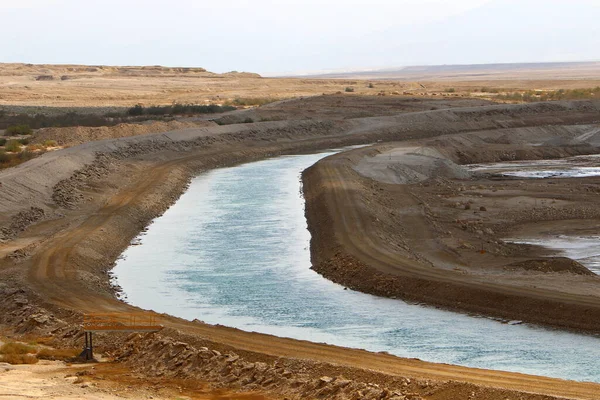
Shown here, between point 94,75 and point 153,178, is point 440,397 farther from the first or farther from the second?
point 94,75

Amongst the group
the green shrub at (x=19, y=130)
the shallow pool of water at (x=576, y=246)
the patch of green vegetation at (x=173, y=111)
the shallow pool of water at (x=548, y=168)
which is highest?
the green shrub at (x=19, y=130)

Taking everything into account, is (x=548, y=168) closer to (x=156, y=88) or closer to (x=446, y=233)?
(x=446, y=233)

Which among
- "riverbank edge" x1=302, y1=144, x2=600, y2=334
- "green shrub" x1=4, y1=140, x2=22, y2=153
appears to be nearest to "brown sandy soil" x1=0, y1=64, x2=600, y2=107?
"green shrub" x1=4, y1=140, x2=22, y2=153

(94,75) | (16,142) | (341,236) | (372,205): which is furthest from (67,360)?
(94,75)

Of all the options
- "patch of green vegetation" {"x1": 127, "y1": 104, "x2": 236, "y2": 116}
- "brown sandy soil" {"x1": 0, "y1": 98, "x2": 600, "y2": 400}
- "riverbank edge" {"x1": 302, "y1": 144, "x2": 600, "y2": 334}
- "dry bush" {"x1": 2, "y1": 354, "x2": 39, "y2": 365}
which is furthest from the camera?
"patch of green vegetation" {"x1": 127, "y1": 104, "x2": 236, "y2": 116}

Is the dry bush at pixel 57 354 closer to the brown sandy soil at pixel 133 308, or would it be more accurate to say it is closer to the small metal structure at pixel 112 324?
the small metal structure at pixel 112 324

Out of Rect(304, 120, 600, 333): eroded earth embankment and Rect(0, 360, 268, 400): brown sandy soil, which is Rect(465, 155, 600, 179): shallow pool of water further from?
Rect(0, 360, 268, 400): brown sandy soil

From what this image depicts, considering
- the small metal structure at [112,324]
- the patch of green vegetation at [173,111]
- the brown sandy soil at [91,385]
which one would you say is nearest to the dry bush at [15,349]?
the brown sandy soil at [91,385]
